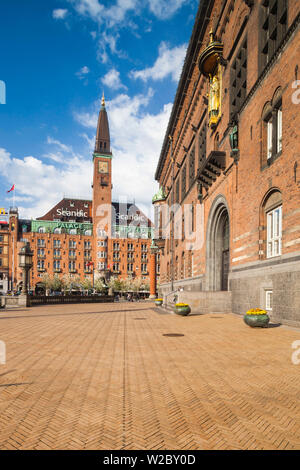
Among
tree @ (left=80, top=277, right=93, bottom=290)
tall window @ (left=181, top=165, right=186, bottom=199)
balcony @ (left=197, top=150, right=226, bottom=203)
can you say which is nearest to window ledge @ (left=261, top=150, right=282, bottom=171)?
balcony @ (left=197, top=150, right=226, bottom=203)

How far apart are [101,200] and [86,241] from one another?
46.7ft

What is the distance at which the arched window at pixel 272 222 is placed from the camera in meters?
16.3

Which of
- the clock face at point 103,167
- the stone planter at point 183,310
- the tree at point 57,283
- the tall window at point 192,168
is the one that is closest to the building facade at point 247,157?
the tall window at point 192,168

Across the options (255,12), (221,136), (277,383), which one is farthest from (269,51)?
(277,383)

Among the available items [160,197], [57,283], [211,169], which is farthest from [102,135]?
[211,169]

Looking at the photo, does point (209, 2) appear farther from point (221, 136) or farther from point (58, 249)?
point (58, 249)

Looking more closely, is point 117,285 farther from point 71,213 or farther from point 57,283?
point 71,213

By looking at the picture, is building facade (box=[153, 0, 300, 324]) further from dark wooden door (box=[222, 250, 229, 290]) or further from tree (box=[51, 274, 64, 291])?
tree (box=[51, 274, 64, 291])

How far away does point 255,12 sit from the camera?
18781 millimetres

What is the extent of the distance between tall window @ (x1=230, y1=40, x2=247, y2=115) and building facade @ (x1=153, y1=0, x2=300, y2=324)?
0.06 meters

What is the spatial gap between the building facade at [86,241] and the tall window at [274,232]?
87503 millimetres

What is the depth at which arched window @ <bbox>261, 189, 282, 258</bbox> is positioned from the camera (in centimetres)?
1628

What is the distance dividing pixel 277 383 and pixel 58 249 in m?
106

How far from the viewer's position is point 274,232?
16922 millimetres
